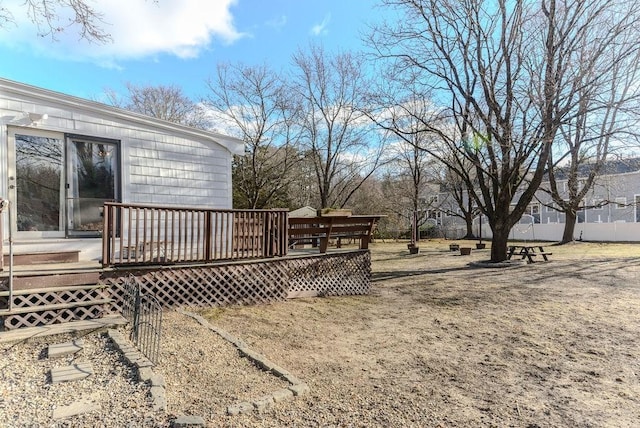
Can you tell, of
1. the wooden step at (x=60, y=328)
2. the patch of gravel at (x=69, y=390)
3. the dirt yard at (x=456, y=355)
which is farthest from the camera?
the wooden step at (x=60, y=328)

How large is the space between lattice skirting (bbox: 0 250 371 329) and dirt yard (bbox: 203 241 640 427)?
0.37m

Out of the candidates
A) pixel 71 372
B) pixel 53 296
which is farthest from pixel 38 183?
pixel 71 372

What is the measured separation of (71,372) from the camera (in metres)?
3.38

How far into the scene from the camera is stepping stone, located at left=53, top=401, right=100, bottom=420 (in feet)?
8.83

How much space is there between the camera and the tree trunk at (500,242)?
14062 mm

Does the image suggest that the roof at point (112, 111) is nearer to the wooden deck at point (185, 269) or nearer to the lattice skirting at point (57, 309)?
the wooden deck at point (185, 269)

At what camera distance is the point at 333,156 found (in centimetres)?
2484

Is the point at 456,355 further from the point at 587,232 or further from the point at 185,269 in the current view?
the point at 587,232

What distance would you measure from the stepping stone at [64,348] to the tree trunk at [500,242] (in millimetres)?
13379

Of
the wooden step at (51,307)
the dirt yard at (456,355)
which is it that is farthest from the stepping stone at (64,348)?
the dirt yard at (456,355)

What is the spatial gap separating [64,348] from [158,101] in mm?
27785

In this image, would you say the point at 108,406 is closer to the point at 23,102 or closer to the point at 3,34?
the point at 23,102

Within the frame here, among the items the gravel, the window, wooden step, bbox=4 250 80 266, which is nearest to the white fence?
the window

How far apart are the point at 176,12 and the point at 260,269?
5.10 meters
